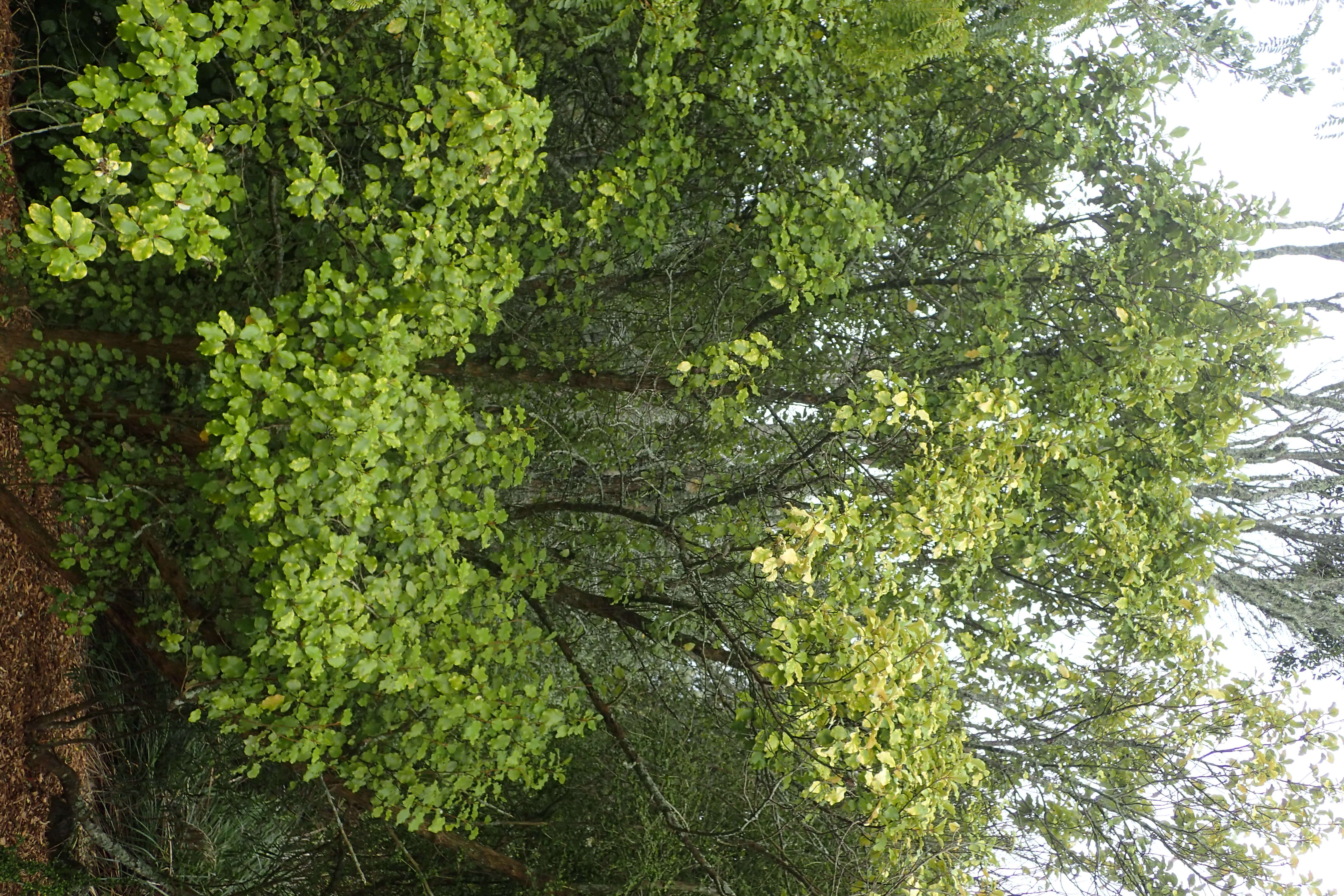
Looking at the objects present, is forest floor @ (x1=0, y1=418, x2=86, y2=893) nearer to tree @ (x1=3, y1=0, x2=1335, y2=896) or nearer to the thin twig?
tree @ (x1=3, y1=0, x2=1335, y2=896)

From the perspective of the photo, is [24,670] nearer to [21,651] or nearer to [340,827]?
[21,651]

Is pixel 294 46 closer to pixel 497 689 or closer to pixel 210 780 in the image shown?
pixel 497 689

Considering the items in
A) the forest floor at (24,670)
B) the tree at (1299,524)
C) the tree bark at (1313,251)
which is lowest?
the forest floor at (24,670)

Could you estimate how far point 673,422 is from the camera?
662cm

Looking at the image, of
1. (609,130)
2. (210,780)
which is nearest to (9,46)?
(609,130)

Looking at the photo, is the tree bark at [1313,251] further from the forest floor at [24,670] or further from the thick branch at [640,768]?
the forest floor at [24,670]

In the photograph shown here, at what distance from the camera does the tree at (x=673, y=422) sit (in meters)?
3.70

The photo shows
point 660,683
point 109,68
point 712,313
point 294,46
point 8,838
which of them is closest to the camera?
point 109,68

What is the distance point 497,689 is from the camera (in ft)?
13.9

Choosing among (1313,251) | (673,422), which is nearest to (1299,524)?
(1313,251)

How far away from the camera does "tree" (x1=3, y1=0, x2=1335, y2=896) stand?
12.1 feet

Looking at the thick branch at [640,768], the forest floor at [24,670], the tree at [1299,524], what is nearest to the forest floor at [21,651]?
the forest floor at [24,670]

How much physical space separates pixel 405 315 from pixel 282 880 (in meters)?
4.08

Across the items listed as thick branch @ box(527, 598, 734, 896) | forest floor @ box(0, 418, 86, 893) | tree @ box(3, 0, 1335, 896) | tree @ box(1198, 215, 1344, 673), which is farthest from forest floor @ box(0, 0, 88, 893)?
tree @ box(1198, 215, 1344, 673)
